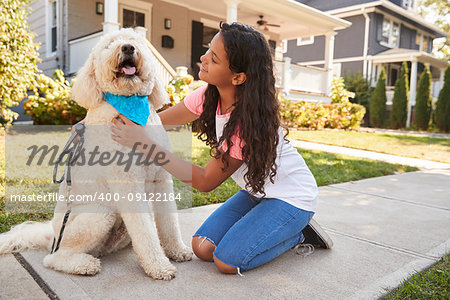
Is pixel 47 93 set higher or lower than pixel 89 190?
higher

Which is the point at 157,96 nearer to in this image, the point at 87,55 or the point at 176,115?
the point at 176,115

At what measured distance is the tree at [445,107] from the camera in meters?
15.8

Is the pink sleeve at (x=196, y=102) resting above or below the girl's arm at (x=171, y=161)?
above

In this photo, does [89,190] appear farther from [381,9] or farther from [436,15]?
[436,15]

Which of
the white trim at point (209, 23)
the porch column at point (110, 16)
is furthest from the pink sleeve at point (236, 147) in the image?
the white trim at point (209, 23)

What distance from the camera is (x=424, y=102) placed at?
652 inches

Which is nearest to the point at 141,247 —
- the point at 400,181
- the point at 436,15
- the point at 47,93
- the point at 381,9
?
the point at 400,181

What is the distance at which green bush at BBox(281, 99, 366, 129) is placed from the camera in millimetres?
10914

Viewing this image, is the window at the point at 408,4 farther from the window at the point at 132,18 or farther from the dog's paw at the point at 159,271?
the dog's paw at the point at 159,271

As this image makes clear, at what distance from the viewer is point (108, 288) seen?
1.90 metres

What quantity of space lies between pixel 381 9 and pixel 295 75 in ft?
35.6

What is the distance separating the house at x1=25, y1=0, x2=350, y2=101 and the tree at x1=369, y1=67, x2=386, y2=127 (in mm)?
4797

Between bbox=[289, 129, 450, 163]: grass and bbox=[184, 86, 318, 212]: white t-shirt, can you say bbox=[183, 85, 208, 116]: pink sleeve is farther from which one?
bbox=[289, 129, 450, 163]: grass

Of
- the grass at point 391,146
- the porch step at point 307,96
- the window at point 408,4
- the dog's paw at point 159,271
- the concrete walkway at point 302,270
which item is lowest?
the concrete walkway at point 302,270
